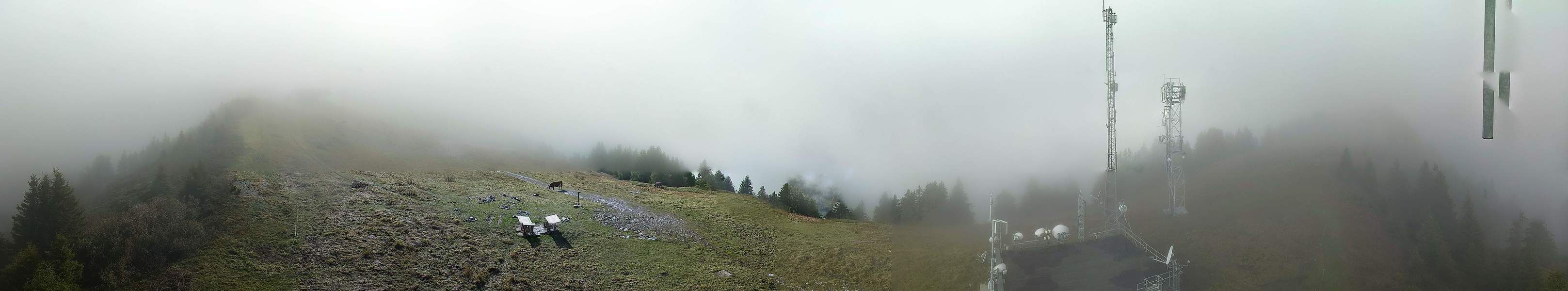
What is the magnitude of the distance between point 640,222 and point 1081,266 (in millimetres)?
22381

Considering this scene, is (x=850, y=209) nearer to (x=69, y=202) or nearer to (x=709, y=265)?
(x=709, y=265)

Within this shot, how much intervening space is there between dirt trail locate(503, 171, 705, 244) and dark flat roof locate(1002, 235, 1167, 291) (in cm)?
1563

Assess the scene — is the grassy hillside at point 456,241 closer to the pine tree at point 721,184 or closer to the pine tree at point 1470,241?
the pine tree at point 721,184

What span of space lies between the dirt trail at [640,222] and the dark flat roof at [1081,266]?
15627 millimetres

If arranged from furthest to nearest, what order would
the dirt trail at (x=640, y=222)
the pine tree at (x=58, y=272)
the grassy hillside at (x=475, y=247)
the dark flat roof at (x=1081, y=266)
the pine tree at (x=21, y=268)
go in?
the dark flat roof at (x=1081, y=266), the dirt trail at (x=640, y=222), the grassy hillside at (x=475, y=247), the pine tree at (x=58, y=272), the pine tree at (x=21, y=268)

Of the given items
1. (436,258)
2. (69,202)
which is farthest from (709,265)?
(69,202)

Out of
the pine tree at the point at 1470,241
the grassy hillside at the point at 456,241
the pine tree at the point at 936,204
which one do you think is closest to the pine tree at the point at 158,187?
the grassy hillside at the point at 456,241

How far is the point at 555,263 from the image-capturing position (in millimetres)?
24125

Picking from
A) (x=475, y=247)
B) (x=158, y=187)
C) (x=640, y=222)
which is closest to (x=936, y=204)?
(x=640, y=222)

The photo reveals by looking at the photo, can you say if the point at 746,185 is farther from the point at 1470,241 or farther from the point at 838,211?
the point at 1470,241

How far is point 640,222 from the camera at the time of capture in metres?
28.3

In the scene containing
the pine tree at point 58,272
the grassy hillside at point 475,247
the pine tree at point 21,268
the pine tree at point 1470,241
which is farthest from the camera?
the pine tree at point 1470,241

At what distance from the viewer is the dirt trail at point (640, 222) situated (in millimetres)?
26906

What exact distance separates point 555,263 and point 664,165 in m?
16.2
